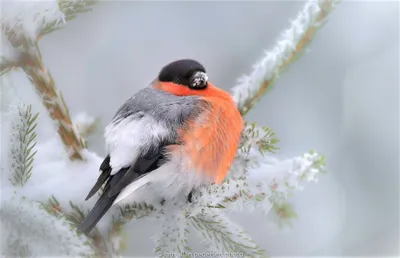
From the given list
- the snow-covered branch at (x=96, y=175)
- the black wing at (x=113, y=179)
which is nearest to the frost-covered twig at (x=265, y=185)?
the snow-covered branch at (x=96, y=175)

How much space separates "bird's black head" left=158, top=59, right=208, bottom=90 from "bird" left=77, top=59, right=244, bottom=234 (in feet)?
0.16

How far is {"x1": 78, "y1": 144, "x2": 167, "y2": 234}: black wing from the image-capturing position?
735 mm

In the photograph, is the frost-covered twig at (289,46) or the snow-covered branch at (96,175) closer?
the snow-covered branch at (96,175)

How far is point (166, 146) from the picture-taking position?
2.88 feet

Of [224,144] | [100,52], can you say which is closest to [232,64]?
[100,52]

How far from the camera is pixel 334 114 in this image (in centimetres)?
187

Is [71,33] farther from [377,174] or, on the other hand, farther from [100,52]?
[377,174]

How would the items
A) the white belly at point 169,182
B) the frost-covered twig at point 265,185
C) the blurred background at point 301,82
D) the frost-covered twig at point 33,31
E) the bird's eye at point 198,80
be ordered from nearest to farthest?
the frost-covered twig at point 265,185, the frost-covered twig at point 33,31, the white belly at point 169,182, the bird's eye at point 198,80, the blurred background at point 301,82

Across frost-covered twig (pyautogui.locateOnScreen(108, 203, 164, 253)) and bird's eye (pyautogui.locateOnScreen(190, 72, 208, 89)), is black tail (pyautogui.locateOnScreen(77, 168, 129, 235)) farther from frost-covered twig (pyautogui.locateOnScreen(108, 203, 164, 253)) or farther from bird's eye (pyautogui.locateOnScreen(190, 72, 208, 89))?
bird's eye (pyautogui.locateOnScreen(190, 72, 208, 89))

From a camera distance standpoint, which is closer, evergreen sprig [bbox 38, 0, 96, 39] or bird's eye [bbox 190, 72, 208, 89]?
evergreen sprig [bbox 38, 0, 96, 39]

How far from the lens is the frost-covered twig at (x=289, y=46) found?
88 cm

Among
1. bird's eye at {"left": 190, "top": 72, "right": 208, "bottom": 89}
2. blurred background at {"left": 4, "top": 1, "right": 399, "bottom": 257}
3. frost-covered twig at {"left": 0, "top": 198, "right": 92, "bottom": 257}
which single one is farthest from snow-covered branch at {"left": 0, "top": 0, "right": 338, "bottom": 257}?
blurred background at {"left": 4, "top": 1, "right": 399, "bottom": 257}

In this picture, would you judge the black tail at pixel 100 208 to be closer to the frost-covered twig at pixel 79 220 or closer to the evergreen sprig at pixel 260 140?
the frost-covered twig at pixel 79 220

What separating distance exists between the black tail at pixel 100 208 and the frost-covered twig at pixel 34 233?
4 cm
